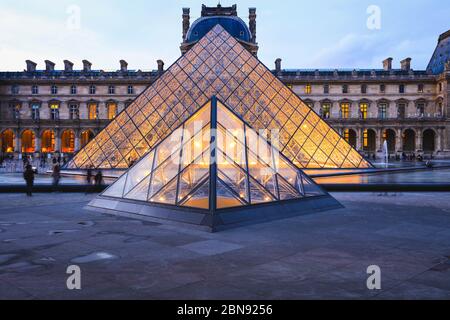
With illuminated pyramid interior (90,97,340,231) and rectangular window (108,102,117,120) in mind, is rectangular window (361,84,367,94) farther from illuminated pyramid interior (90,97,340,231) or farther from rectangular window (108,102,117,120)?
illuminated pyramid interior (90,97,340,231)

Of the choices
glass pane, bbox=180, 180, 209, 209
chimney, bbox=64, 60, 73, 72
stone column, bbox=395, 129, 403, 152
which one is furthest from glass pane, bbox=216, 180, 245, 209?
chimney, bbox=64, 60, 73, 72

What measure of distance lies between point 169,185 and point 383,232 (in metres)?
4.54

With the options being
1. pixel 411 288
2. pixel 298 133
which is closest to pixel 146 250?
pixel 411 288

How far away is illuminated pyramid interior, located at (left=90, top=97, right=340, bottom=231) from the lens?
8.20 m

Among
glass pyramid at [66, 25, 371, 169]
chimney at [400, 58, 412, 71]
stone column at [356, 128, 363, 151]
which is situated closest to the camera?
glass pyramid at [66, 25, 371, 169]

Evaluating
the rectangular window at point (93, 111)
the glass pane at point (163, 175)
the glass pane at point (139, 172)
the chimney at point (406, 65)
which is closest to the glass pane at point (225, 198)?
the glass pane at point (163, 175)

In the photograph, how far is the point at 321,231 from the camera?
7.29 m

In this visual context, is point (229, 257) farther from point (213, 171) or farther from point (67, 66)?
point (67, 66)

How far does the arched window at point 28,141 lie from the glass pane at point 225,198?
53.0 metres

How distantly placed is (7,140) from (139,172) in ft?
171

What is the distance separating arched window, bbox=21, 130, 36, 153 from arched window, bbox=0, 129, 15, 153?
146 centimetres

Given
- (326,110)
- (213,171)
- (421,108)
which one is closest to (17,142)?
(326,110)

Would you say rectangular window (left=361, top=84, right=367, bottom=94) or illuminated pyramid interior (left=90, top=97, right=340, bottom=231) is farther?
rectangular window (left=361, top=84, right=367, bottom=94)

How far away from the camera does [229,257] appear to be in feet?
18.0
